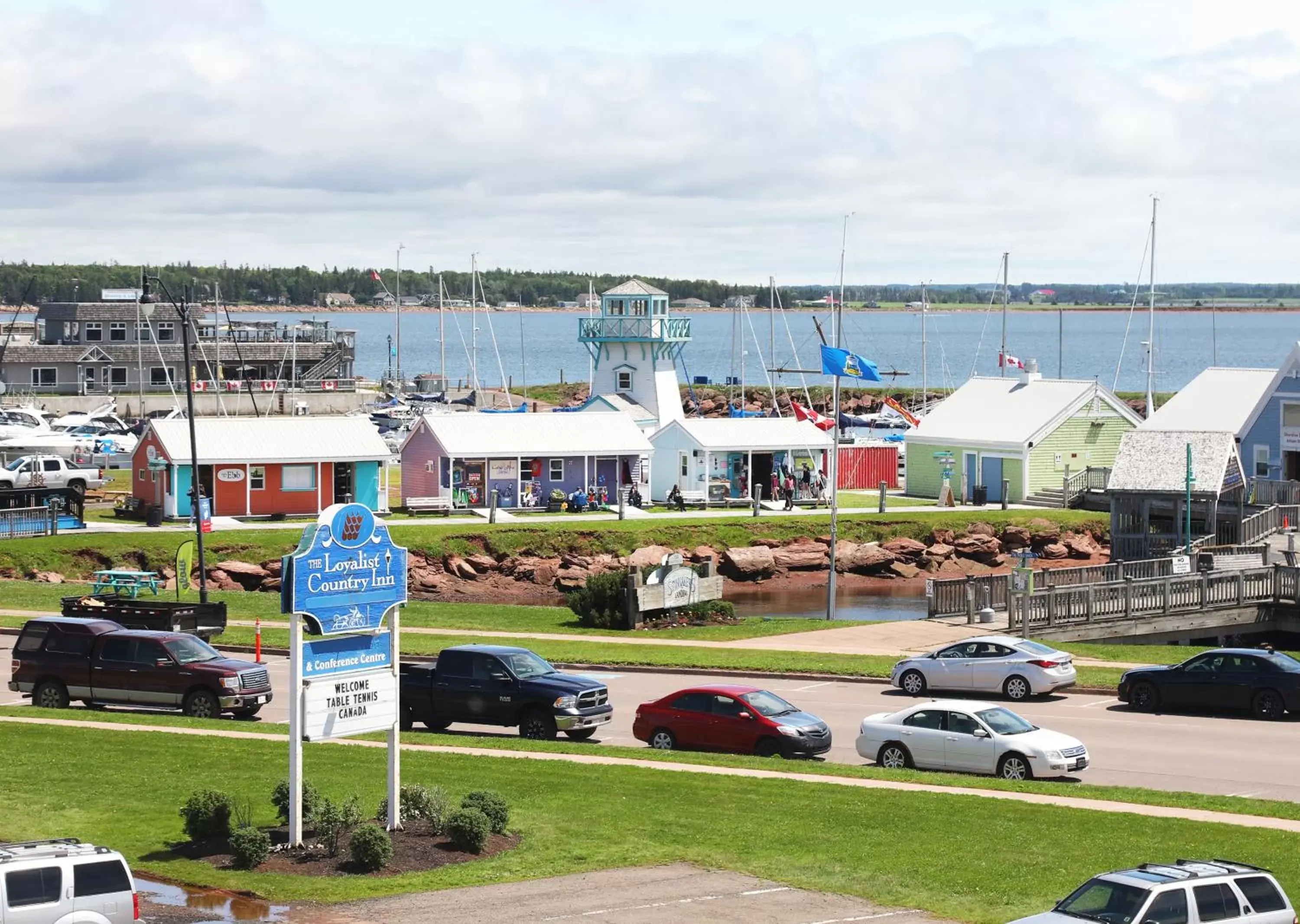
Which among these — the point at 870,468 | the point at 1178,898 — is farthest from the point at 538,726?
the point at 870,468

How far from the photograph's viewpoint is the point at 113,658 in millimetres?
31391

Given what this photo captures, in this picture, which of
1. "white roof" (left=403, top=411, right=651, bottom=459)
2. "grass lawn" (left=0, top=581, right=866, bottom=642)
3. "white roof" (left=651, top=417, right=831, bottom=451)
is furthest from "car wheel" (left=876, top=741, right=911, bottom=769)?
"white roof" (left=651, top=417, right=831, bottom=451)

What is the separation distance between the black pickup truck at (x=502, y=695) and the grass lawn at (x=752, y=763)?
0.33 meters

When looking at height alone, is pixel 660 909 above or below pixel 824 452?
below

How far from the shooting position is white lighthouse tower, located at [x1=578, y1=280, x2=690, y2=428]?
265 feet

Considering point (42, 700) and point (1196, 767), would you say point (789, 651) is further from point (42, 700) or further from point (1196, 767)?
point (42, 700)

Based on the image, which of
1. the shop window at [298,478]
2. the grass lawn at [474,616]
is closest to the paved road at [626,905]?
the grass lawn at [474,616]

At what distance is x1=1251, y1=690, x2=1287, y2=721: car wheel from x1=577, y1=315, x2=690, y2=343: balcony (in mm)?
50671

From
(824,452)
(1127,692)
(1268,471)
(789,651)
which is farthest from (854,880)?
(824,452)

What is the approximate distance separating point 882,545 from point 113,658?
1522 inches

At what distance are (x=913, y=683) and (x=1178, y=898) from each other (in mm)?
19579

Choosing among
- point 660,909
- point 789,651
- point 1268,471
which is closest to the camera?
point 660,909

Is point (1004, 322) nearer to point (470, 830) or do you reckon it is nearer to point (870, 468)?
point (870, 468)

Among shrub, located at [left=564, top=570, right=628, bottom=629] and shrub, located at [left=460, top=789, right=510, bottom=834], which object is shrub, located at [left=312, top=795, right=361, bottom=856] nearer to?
shrub, located at [left=460, top=789, right=510, bottom=834]
